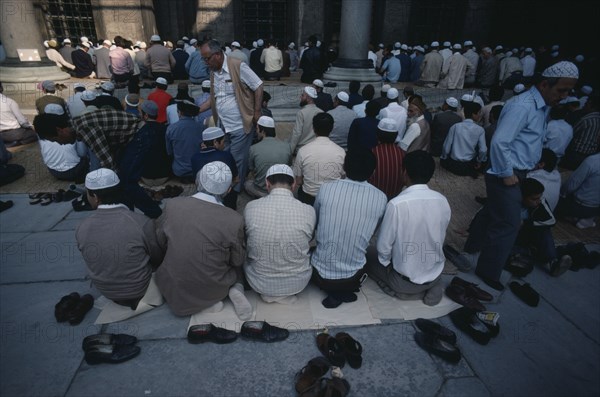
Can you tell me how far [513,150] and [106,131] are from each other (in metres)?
4.29

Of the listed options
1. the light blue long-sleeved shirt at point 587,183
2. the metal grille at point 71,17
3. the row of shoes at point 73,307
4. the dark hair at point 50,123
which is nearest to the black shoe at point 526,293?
the light blue long-sleeved shirt at point 587,183

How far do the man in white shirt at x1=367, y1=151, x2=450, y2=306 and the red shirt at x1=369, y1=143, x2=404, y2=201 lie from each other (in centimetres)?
104

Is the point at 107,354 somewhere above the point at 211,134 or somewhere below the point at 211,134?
below

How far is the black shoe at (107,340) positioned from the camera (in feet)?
7.96

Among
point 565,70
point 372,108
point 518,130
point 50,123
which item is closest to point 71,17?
point 50,123

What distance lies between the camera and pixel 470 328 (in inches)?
107

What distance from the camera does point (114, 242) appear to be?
8.12ft

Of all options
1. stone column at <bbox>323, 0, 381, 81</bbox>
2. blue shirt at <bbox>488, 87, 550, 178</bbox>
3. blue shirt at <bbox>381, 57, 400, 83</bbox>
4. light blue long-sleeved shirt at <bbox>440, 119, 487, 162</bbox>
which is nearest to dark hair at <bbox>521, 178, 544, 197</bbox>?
blue shirt at <bbox>488, 87, 550, 178</bbox>

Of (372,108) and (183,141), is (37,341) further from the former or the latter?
(372,108)

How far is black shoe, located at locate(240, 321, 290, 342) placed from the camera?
2.60 metres

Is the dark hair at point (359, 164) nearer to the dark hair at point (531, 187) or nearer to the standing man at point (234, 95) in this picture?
the dark hair at point (531, 187)

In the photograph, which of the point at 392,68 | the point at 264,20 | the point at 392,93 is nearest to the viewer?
the point at 392,93

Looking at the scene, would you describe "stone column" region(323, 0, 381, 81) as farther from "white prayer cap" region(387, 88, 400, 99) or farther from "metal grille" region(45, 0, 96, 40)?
"metal grille" region(45, 0, 96, 40)

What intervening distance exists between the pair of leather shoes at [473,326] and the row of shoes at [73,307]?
10.1 feet
